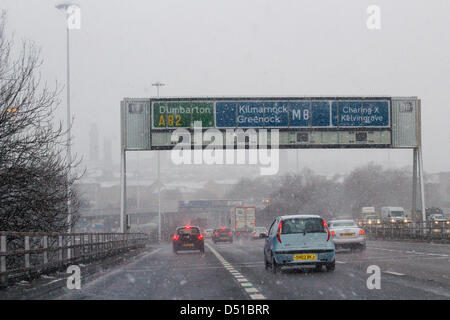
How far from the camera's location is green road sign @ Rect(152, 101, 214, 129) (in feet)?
130

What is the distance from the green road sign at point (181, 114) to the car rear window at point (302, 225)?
21388 millimetres

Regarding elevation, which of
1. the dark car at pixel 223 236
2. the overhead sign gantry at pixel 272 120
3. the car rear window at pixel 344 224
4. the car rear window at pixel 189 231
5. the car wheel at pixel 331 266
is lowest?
the dark car at pixel 223 236

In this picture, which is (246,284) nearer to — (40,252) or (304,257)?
(304,257)

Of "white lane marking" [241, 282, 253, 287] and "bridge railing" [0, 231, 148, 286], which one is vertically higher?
"bridge railing" [0, 231, 148, 286]

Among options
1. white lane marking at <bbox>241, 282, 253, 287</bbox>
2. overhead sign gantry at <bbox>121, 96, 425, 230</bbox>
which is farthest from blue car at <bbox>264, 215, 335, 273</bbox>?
overhead sign gantry at <bbox>121, 96, 425, 230</bbox>

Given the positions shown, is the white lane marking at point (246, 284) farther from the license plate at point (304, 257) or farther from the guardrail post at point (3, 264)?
the guardrail post at point (3, 264)

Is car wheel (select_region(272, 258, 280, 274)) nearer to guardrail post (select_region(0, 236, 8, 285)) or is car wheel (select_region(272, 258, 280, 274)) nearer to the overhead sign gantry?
guardrail post (select_region(0, 236, 8, 285))

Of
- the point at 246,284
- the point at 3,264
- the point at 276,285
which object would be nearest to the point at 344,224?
the point at 246,284

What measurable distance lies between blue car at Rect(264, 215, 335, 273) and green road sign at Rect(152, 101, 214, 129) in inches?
844

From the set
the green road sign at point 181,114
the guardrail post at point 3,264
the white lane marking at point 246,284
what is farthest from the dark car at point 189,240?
the guardrail post at point 3,264

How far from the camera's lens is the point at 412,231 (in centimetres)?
4262

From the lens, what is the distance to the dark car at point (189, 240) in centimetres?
3659

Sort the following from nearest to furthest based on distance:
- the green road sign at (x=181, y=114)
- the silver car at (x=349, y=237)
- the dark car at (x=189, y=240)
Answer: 1. the silver car at (x=349, y=237)
2. the dark car at (x=189, y=240)
3. the green road sign at (x=181, y=114)
